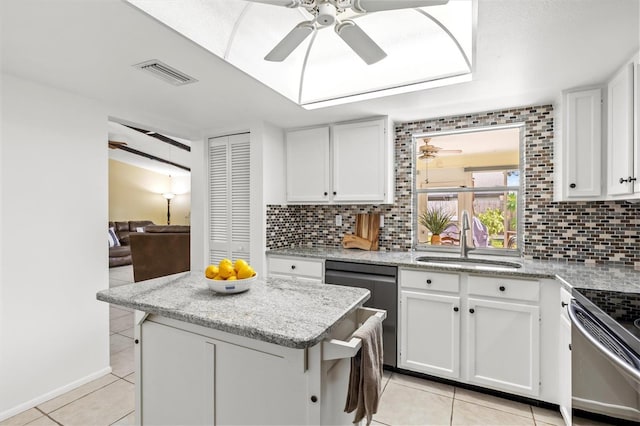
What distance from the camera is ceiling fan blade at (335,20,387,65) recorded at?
146 centimetres

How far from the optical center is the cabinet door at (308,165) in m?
3.33

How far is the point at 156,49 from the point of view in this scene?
1.78 m

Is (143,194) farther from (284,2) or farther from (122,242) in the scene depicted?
(284,2)

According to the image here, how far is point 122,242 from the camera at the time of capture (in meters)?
8.12

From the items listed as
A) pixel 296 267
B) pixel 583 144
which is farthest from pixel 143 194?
pixel 583 144

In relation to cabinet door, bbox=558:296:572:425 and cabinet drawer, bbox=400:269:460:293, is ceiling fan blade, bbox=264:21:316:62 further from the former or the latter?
cabinet door, bbox=558:296:572:425

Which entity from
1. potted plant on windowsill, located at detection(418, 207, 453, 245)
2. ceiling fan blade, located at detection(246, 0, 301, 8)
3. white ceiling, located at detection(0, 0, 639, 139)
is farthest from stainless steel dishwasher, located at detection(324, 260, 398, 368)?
ceiling fan blade, located at detection(246, 0, 301, 8)

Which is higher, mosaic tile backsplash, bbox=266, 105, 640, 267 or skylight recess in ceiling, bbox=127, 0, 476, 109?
skylight recess in ceiling, bbox=127, 0, 476, 109

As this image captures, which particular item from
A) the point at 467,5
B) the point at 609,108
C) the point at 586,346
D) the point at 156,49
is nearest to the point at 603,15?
the point at 467,5

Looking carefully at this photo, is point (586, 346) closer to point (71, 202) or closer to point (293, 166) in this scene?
point (293, 166)

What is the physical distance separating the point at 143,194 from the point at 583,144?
10.1m

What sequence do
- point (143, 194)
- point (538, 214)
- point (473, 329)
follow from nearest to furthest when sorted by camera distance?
point (473, 329) < point (538, 214) < point (143, 194)

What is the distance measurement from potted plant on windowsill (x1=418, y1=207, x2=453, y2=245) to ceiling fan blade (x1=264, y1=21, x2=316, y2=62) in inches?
85.9

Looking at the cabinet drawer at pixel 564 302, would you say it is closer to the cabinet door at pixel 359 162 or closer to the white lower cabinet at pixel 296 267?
the cabinet door at pixel 359 162
